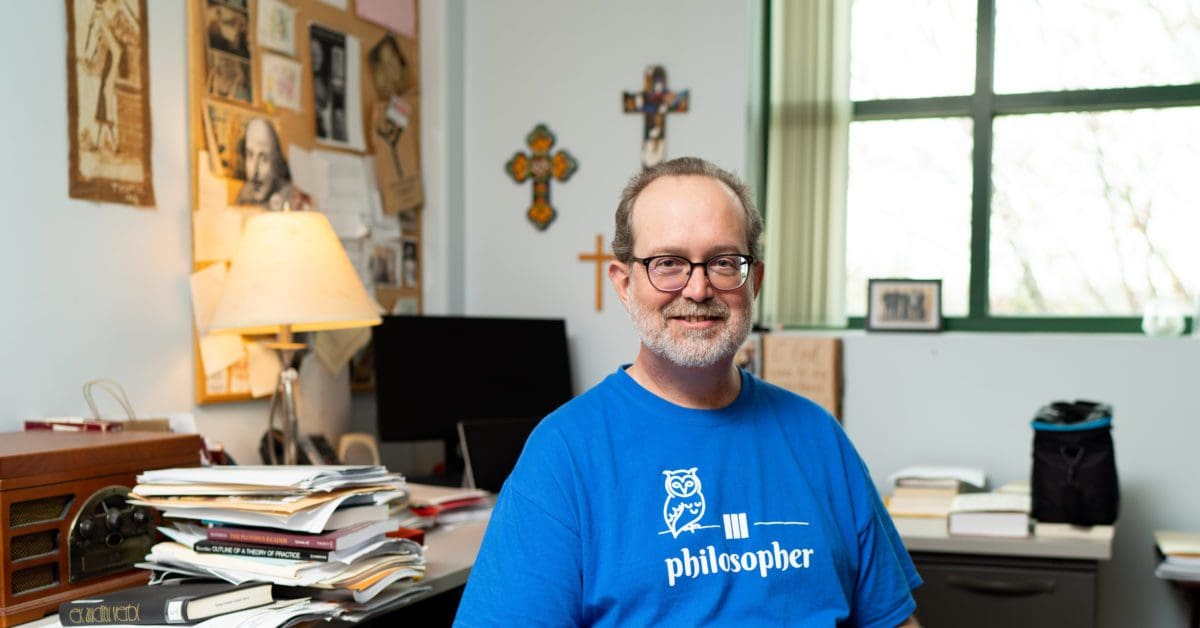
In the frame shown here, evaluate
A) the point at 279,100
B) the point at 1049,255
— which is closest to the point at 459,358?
the point at 279,100

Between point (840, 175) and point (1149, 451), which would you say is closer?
point (1149, 451)

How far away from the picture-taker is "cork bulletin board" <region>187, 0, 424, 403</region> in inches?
114

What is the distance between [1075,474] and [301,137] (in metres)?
2.25

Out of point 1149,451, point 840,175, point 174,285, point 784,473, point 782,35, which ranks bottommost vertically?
point 1149,451

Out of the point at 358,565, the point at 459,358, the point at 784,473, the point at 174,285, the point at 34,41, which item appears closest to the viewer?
the point at 784,473

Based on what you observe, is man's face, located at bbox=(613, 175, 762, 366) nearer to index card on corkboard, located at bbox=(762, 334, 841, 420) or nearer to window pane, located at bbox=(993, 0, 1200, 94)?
index card on corkboard, located at bbox=(762, 334, 841, 420)

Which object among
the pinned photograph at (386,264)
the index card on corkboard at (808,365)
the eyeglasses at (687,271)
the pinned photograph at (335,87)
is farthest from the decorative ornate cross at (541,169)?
the eyeglasses at (687,271)

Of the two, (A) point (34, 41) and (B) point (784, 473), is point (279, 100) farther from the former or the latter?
(B) point (784, 473)

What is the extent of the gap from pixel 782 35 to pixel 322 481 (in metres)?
2.48

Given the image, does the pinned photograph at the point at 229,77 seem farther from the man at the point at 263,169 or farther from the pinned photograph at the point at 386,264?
the pinned photograph at the point at 386,264

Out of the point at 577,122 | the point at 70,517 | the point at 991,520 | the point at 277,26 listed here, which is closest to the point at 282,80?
the point at 277,26

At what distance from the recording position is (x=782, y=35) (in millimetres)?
3793

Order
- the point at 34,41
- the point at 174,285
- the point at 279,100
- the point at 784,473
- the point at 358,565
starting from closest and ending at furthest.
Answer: the point at 784,473 → the point at 358,565 → the point at 34,41 → the point at 174,285 → the point at 279,100

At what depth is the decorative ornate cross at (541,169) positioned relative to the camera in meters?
3.94
